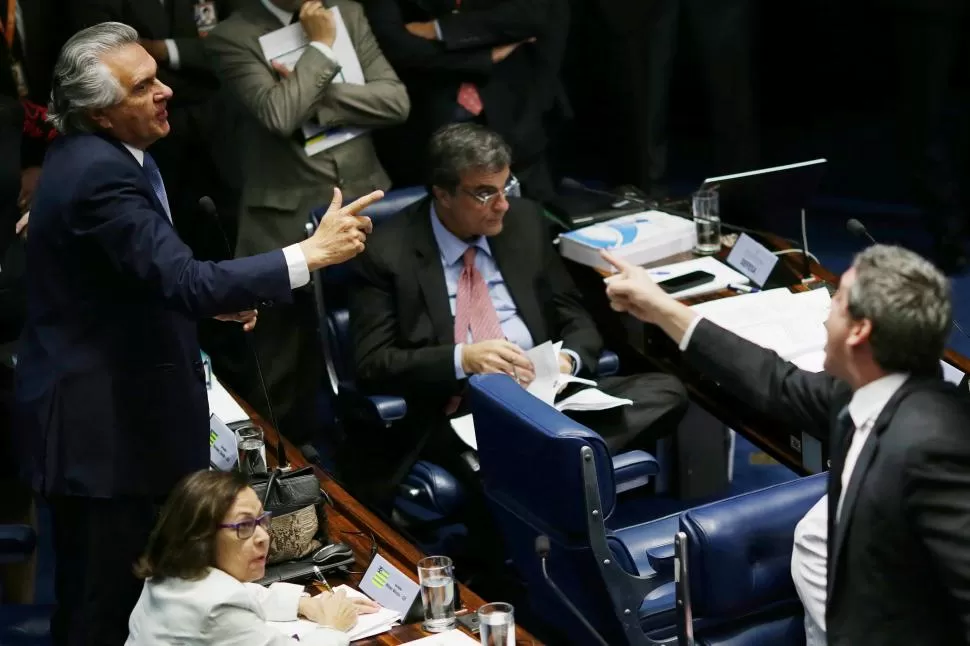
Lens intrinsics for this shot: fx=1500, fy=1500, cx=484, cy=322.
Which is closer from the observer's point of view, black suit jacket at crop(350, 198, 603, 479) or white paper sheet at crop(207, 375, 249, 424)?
white paper sheet at crop(207, 375, 249, 424)

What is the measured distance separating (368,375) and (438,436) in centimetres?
27

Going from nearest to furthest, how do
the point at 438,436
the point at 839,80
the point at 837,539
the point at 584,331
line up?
the point at 837,539, the point at 438,436, the point at 584,331, the point at 839,80

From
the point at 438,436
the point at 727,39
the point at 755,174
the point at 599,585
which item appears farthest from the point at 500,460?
the point at 727,39

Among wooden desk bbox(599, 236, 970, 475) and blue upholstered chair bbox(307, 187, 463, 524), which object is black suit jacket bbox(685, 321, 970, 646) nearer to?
wooden desk bbox(599, 236, 970, 475)

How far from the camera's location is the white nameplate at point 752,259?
14.8 feet

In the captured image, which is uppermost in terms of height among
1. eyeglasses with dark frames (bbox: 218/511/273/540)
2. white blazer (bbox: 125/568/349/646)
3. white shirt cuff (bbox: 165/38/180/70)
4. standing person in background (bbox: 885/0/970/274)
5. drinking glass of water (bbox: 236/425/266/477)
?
white shirt cuff (bbox: 165/38/180/70)

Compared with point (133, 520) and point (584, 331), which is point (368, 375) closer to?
point (584, 331)

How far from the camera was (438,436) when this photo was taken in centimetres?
413

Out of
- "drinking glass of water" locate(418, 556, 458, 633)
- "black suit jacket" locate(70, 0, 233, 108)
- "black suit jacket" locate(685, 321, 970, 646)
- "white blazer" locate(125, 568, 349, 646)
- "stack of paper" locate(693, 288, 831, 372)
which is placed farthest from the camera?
"black suit jacket" locate(70, 0, 233, 108)

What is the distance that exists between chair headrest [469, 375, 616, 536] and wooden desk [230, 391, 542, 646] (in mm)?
272

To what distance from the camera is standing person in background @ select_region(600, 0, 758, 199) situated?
636 cm

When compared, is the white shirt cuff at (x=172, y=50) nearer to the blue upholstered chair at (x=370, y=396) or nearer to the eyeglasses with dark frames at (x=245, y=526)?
the blue upholstered chair at (x=370, y=396)

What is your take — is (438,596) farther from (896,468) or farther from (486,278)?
(486,278)

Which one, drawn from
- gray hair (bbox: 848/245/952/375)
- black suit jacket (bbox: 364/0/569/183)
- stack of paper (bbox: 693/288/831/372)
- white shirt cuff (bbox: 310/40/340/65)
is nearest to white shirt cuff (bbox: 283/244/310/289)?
gray hair (bbox: 848/245/952/375)
